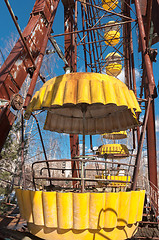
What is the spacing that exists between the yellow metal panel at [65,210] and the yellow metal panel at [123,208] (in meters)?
0.68

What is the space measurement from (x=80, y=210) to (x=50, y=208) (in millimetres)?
424

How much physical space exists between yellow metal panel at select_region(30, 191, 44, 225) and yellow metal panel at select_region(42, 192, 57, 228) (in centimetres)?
9

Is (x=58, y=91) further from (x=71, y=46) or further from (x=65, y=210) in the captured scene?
(x=71, y=46)

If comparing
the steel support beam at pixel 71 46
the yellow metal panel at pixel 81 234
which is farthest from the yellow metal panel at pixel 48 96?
the steel support beam at pixel 71 46

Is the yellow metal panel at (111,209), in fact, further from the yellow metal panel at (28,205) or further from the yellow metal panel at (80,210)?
the yellow metal panel at (28,205)

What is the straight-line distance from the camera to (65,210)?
8.52ft

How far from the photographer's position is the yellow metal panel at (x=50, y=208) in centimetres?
266

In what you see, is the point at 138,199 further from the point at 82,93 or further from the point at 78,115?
the point at 78,115

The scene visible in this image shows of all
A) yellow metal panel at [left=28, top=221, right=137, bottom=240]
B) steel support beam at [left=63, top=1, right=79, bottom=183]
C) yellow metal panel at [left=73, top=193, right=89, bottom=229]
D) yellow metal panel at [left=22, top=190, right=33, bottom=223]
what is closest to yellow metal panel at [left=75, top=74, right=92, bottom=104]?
yellow metal panel at [left=73, top=193, right=89, bottom=229]

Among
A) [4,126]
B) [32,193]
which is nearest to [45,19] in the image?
[4,126]

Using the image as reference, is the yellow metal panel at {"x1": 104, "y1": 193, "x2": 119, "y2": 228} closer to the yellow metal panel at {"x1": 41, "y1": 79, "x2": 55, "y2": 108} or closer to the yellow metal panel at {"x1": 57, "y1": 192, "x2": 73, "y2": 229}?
the yellow metal panel at {"x1": 57, "y1": 192, "x2": 73, "y2": 229}

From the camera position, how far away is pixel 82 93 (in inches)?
115

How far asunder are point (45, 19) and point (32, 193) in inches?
215

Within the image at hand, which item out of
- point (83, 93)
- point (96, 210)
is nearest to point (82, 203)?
point (96, 210)
